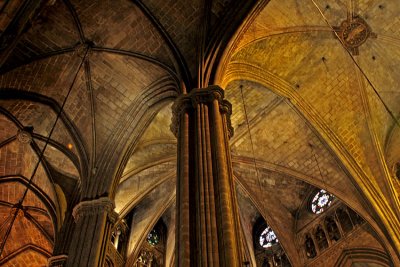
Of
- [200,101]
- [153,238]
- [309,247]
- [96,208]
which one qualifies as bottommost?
[96,208]

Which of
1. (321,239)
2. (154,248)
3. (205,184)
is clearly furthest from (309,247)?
(205,184)

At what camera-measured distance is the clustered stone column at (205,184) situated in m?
7.68

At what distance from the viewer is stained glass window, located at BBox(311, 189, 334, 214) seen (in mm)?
17891

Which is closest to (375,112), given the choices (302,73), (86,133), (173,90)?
(302,73)

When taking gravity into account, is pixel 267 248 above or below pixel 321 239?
above

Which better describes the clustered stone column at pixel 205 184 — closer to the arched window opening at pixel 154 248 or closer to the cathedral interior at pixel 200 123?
the cathedral interior at pixel 200 123

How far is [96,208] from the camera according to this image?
1266 centimetres

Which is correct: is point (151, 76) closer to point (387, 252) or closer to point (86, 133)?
point (86, 133)

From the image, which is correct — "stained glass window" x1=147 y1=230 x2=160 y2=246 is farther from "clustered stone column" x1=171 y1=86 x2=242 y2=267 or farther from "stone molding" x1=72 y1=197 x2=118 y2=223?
"clustered stone column" x1=171 y1=86 x2=242 y2=267

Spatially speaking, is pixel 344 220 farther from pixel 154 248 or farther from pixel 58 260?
pixel 58 260

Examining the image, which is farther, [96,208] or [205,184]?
[96,208]

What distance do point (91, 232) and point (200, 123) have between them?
4530 mm

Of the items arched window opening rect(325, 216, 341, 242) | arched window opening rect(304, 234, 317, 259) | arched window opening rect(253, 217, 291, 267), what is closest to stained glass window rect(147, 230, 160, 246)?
arched window opening rect(253, 217, 291, 267)

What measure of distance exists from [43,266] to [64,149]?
7108 mm
